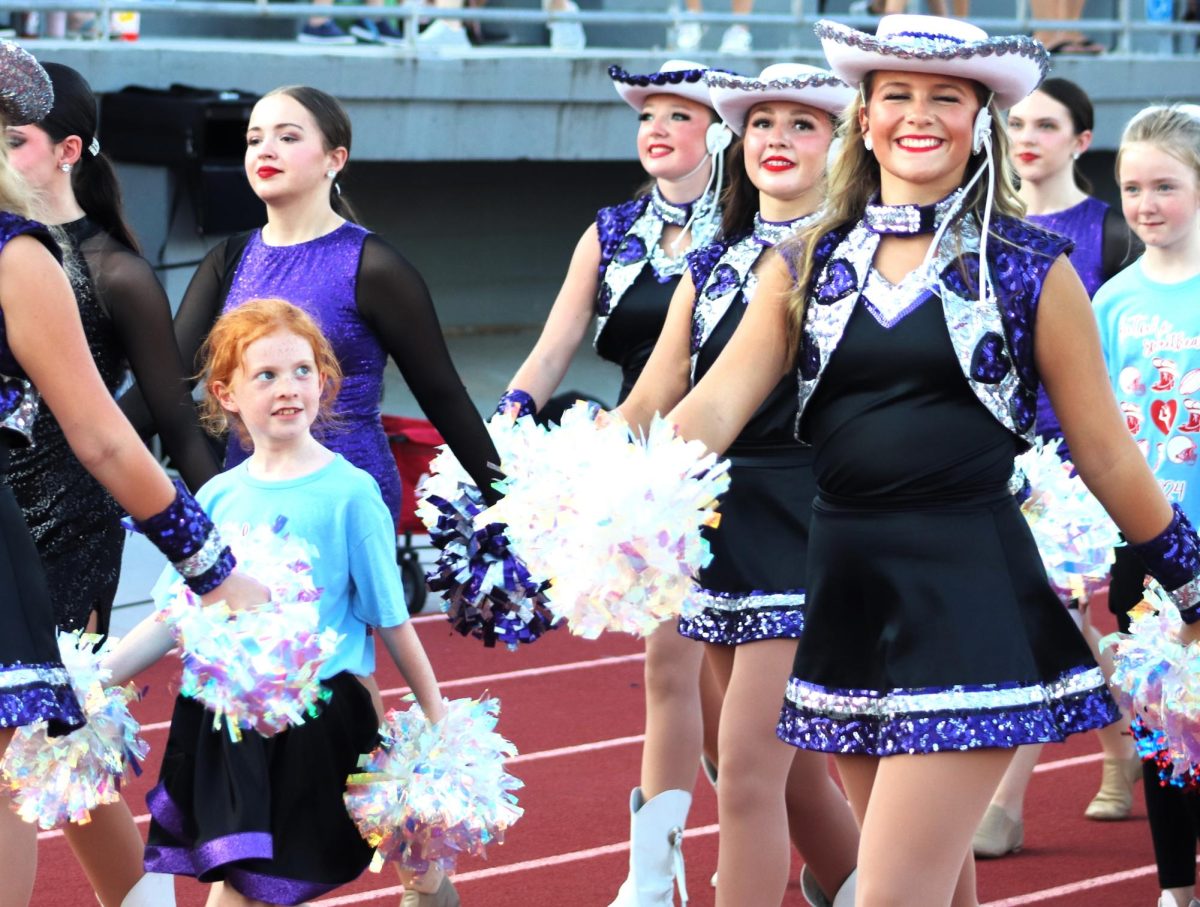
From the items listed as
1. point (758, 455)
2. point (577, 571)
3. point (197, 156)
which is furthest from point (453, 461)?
point (197, 156)

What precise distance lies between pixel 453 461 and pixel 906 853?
70.4 inches

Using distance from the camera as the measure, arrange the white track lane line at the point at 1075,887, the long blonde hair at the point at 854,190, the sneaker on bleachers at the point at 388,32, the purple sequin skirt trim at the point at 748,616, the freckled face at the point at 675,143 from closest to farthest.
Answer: the long blonde hair at the point at 854,190 → the purple sequin skirt trim at the point at 748,616 → the white track lane line at the point at 1075,887 → the freckled face at the point at 675,143 → the sneaker on bleachers at the point at 388,32

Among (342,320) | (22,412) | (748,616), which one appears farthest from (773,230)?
(22,412)

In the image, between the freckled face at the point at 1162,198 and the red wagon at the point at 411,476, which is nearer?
the freckled face at the point at 1162,198

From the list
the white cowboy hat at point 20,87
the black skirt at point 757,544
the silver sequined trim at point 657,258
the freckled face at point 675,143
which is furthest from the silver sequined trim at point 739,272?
the white cowboy hat at point 20,87

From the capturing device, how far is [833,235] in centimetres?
341

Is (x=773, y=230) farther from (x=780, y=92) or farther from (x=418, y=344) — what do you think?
(x=418, y=344)

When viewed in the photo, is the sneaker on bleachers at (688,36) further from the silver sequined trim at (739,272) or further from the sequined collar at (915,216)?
the sequined collar at (915,216)

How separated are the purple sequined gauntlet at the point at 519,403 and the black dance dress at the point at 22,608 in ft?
5.52

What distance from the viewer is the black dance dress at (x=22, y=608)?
3135mm

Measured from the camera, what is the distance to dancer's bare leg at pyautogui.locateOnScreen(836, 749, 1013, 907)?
310 centimetres

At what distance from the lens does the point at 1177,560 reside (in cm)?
335

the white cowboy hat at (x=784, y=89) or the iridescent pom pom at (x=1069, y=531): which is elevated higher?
the white cowboy hat at (x=784, y=89)

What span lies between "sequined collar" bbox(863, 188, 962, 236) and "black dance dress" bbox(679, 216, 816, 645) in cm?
102
